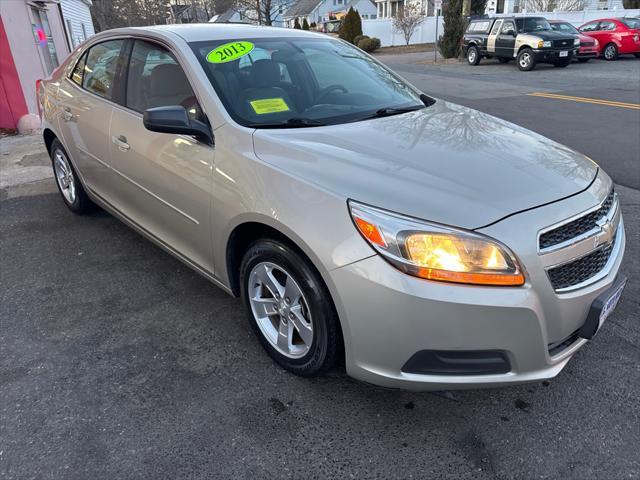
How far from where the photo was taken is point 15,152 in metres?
7.48

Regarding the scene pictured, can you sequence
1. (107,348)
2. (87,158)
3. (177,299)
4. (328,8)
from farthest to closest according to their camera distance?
(328,8) → (87,158) → (177,299) → (107,348)

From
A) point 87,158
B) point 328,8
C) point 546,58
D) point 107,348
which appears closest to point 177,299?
point 107,348

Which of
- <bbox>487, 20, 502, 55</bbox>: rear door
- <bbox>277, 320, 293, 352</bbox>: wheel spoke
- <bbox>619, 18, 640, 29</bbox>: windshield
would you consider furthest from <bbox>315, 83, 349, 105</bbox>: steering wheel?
<bbox>619, 18, 640, 29</bbox>: windshield

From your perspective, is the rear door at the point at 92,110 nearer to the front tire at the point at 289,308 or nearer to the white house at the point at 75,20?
the front tire at the point at 289,308

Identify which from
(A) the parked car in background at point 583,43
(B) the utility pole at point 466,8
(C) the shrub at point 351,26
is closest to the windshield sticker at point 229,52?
(A) the parked car in background at point 583,43

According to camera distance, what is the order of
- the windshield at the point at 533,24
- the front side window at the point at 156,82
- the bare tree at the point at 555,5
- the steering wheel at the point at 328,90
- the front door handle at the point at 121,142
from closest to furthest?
the front side window at the point at 156,82
the steering wheel at the point at 328,90
the front door handle at the point at 121,142
the windshield at the point at 533,24
the bare tree at the point at 555,5

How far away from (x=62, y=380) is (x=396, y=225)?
1897 millimetres

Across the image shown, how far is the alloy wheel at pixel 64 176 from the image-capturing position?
4.50 metres

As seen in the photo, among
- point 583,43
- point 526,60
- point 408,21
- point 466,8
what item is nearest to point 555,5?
point 408,21

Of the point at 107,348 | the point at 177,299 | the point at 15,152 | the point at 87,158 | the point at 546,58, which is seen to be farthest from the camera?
the point at 546,58

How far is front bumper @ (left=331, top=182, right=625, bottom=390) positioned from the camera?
6.28 ft

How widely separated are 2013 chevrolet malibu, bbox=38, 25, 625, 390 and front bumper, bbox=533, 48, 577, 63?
16.8 metres

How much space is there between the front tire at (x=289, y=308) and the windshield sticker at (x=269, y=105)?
79cm

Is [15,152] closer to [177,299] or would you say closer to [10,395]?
[177,299]
